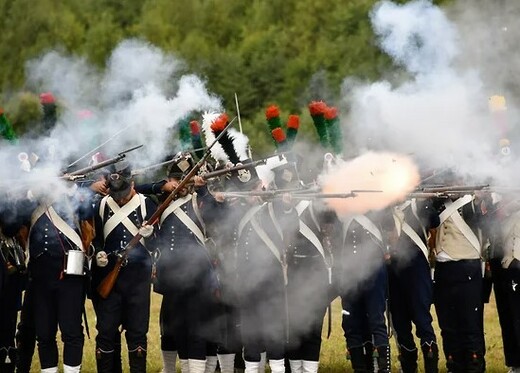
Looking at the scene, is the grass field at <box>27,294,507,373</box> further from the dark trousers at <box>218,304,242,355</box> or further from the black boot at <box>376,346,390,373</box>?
the black boot at <box>376,346,390,373</box>

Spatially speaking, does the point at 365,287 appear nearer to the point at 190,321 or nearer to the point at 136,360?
the point at 190,321

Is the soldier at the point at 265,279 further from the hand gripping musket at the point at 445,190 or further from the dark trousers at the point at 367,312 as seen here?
the hand gripping musket at the point at 445,190

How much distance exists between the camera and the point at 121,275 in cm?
1204

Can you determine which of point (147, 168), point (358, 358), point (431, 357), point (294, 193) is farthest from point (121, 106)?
point (431, 357)

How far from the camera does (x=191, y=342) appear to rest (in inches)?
486

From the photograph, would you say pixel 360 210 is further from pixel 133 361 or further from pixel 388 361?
pixel 133 361

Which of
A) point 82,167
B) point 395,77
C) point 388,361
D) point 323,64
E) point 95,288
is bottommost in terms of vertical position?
point 388,361

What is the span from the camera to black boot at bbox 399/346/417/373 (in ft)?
42.7

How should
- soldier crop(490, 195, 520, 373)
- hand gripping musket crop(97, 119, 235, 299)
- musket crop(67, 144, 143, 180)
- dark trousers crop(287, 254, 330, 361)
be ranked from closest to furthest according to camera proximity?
musket crop(67, 144, 143, 180) < hand gripping musket crop(97, 119, 235, 299) < dark trousers crop(287, 254, 330, 361) < soldier crop(490, 195, 520, 373)

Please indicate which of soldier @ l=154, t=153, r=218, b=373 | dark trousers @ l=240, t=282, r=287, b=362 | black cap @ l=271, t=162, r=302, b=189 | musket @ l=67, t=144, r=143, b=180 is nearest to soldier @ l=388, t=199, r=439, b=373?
black cap @ l=271, t=162, r=302, b=189

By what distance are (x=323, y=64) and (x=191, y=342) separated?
66.2 feet

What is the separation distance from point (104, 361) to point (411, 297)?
3243mm

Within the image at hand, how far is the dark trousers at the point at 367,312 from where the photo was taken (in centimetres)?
1240

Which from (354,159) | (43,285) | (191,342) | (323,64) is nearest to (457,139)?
(354,159)
